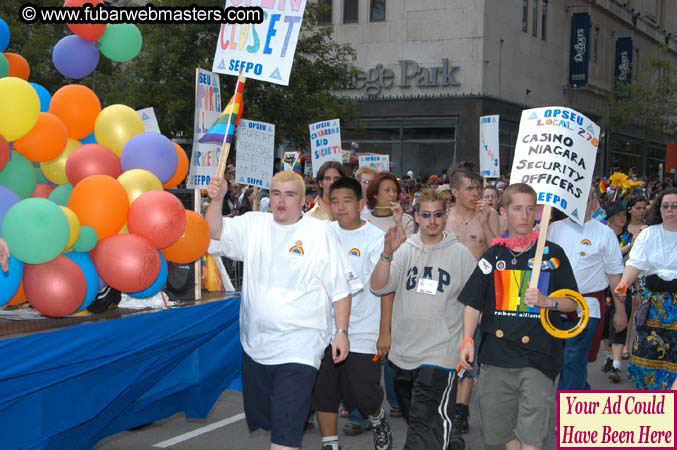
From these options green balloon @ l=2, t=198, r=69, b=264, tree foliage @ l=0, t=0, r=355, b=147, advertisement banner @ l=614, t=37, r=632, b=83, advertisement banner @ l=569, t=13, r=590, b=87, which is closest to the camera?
green balloon @ l=2, t=198, r=69, b=264

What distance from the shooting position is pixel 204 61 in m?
22.2

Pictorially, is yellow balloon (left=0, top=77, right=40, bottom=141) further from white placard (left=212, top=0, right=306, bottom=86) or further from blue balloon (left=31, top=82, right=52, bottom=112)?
white placard (left=212, top=0, right=306, bottom=86)

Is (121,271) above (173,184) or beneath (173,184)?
beneath

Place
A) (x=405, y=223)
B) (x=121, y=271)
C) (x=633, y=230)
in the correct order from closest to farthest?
(x=121, y=271)
(x=405, y=223)
(x=633, y=230)

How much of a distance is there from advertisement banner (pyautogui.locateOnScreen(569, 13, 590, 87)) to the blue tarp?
34548 millimetres

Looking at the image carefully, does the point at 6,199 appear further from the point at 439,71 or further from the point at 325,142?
the point at 439,71

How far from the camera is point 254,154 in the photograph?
453 inches

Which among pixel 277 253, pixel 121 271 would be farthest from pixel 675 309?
pixel 121 271

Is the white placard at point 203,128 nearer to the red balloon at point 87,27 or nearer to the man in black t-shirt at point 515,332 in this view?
the red balloon at point 87,27

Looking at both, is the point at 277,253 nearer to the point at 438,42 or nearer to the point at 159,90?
the point at 159,90

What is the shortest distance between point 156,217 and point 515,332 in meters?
2.20

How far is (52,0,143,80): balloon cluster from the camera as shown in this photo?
650 cm

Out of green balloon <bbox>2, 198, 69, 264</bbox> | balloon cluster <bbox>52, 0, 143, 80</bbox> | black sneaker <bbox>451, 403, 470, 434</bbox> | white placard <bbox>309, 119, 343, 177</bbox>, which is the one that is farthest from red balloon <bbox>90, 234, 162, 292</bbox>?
white placard <bbox>309, 119, 343, 177</bbox>

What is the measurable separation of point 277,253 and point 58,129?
64.3 inches
